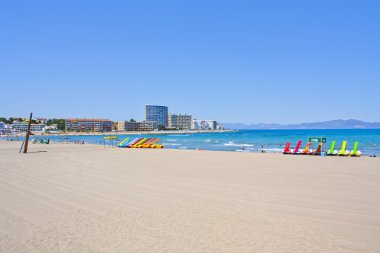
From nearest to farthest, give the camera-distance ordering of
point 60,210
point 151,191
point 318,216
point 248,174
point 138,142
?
point 318,216 < point 60,210 < point 151,191 < point 248,174 < point 138,142

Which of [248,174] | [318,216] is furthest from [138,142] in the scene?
[318,216]

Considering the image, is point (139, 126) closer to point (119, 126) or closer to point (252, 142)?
point (119, 126)

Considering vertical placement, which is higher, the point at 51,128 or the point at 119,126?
the point at 119,126

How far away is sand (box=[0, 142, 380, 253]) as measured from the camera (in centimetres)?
489

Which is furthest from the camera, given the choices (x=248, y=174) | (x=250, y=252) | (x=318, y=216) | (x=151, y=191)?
(x=248, y=174)

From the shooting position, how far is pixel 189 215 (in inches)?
255

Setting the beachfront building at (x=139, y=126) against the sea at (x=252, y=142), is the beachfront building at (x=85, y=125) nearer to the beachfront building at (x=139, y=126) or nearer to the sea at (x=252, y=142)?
the beachfront building at (x=139, y=126)

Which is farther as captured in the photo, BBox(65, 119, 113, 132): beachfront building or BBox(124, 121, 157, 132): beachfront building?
BBox(124, 121, 157, 132): beachfront building

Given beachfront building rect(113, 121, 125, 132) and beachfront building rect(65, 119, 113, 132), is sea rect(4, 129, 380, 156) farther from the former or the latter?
beachfront building rect(113, 121, 125, 132)

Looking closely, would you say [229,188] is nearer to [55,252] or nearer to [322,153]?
[55,252]

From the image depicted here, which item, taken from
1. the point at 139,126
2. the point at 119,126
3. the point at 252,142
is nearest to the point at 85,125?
the point at 119,126

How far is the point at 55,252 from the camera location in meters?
4.59

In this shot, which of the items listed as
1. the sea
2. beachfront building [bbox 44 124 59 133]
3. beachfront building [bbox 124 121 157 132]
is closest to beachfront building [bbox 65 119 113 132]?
beachfront building [bbox 44 124 59 133]

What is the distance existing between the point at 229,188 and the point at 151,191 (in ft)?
7.32
